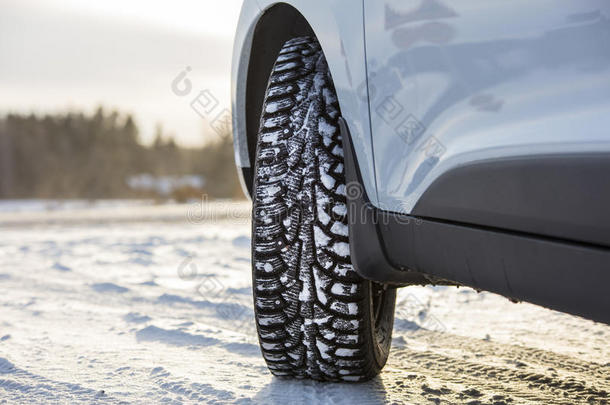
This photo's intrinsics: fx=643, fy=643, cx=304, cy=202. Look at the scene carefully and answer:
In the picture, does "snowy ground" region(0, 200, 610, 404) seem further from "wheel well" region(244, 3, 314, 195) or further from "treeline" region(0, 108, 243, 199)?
"treeline" region(0, 108, 243, 199)

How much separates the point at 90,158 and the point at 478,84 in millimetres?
36004

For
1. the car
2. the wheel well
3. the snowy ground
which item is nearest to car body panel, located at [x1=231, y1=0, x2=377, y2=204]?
the car

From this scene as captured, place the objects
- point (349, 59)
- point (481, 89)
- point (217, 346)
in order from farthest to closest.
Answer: point (217, 346)
point (349, 59)
point (481, 89)

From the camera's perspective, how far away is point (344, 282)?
165 centimetres

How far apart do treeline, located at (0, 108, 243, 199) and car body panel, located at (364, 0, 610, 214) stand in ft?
96.1

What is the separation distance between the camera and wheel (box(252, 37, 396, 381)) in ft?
5.43

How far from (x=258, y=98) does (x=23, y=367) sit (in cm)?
119

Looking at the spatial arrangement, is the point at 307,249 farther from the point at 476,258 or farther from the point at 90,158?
the point at 90,158

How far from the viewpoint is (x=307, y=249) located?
167 cm

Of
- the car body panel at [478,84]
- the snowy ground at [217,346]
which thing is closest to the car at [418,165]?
the car body panel at [478,84]

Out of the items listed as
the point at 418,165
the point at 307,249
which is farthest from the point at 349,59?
the point at 307,249

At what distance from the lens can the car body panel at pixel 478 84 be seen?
1.00 meters

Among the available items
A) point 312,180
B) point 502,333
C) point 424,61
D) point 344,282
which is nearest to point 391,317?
point 344,282

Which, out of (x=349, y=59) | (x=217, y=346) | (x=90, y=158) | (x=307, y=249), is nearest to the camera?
(x=349, y=59)
